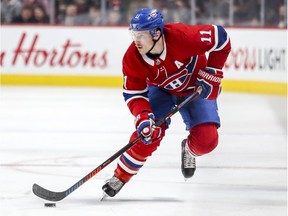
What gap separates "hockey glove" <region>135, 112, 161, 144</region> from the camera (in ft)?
14.2

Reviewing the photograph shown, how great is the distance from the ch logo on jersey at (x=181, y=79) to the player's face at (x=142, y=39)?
1.17 ft

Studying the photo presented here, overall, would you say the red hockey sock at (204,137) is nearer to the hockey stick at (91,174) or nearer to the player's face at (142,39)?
the hockey stick at (91,174)

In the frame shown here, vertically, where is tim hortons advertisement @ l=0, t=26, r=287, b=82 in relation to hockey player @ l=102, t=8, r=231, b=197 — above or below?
below

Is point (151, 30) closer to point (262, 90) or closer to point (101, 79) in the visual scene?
point (262, 90)

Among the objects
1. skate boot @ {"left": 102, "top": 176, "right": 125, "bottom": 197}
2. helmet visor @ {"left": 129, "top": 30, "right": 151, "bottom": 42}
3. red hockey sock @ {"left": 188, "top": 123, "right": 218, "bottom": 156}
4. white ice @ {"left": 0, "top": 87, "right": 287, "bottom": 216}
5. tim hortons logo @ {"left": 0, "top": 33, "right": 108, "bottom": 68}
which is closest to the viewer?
helmet visor @ {"left": 129, "top": 30, "right": 151, "bottom": 42}

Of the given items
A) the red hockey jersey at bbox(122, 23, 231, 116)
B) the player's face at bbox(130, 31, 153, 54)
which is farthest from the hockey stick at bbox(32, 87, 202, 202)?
the player's face at bbox(130, 31, 153, 54)

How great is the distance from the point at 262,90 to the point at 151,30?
20.4ft

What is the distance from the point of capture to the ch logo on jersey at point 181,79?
460cm

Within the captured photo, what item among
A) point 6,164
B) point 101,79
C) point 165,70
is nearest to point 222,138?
point 6,164

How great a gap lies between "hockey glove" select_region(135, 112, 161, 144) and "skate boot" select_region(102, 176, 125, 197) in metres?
0.29

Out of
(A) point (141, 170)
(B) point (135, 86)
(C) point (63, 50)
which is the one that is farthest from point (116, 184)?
(C) point (63, 50)

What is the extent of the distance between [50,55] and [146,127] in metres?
6.98

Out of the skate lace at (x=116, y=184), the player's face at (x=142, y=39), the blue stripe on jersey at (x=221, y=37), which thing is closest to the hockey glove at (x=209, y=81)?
the blue stripe on jersey at (x=221, y=37)

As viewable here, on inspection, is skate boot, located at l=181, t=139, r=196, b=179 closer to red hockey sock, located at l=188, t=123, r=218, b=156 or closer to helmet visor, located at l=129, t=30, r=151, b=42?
red hockey sock, located at l=188, t=123, r=218, b=156
